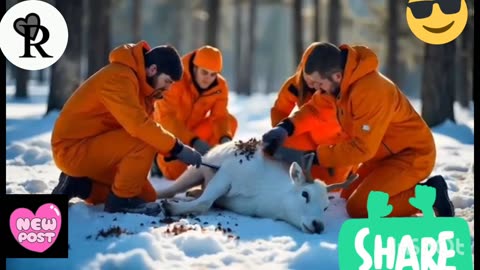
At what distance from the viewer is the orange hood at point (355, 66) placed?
2912mm

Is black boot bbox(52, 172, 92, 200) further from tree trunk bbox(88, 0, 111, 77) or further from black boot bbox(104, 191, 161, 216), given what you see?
tree trunk bbox(88, 0, 111, 77)

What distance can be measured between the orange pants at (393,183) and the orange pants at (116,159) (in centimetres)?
95

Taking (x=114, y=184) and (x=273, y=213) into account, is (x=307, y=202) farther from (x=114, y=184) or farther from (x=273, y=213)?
(x=114, y=184)

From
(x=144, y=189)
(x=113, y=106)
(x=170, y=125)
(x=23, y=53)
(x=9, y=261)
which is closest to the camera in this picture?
(x=9, y=261)

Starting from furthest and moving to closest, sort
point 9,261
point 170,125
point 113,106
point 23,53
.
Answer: point 170,125 → point 113,106 → point 23,53 → point 9,261

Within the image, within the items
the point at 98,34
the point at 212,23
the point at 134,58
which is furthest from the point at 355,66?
the point at 212,23

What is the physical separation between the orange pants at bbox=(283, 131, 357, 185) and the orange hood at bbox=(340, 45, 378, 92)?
536 mm

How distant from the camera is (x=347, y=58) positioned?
291cm

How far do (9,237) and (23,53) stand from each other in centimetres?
62

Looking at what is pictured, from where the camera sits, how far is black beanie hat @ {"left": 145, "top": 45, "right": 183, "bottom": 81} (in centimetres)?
282

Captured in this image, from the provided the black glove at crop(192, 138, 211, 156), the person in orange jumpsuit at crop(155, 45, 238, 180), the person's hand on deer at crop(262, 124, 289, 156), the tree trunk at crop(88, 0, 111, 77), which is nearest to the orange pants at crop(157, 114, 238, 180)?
the person in orange jumpsuit at crop(155, 45, 238, 180)

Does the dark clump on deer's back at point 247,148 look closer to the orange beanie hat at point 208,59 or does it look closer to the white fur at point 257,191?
the white fur at point 257,191

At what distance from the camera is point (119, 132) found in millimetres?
2943

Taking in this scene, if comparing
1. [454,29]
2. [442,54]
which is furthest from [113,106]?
[442,54]
